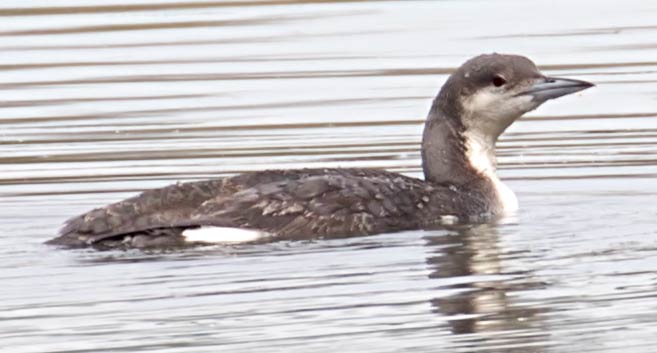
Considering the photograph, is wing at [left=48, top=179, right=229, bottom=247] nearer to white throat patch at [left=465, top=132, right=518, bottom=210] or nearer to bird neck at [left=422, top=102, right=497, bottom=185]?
bird neck at [left=422, top=102, right=497, bottom=185]

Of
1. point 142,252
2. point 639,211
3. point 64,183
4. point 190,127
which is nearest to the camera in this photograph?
point 142,252

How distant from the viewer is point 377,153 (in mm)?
14062

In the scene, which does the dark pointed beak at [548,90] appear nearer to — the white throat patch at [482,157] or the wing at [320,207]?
the white throat patch at [482,157]

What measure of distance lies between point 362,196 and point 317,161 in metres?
2.37

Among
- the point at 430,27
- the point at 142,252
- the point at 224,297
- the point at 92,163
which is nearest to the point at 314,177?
the point at 142,252

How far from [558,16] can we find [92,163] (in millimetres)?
5979

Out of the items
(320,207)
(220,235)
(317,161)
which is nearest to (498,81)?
(320,207)

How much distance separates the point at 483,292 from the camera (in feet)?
32.7

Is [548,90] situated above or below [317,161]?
above

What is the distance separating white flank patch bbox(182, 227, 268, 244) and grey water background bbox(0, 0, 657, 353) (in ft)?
0.35

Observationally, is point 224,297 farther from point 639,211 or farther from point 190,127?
point 190,127

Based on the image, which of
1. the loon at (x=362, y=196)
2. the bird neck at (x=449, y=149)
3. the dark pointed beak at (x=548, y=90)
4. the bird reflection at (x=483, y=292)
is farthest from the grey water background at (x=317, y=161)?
the dark pointed beak at (x=548, y=90)

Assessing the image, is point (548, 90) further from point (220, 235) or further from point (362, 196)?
point (220, 235)

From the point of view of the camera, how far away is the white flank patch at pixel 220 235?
11.1 m
